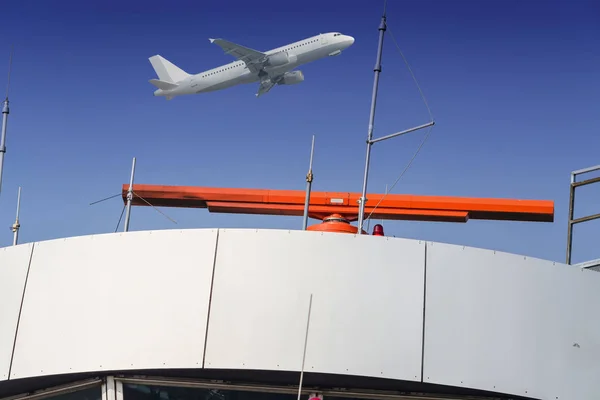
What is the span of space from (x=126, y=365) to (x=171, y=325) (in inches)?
28.0

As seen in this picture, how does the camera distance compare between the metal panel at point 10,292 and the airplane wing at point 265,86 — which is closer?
the metal panel at point 10,292

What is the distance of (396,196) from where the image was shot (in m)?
16.5

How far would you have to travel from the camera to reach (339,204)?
16891 mm

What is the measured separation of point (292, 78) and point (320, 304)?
38202mm

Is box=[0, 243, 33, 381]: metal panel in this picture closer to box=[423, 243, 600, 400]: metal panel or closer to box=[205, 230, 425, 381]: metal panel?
box=[205, 230, 425, 381]: metal panel

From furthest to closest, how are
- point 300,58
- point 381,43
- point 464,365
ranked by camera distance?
point 300,58, point 381,43, point 464,365

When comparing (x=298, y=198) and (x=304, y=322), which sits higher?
(x=298, y=198)

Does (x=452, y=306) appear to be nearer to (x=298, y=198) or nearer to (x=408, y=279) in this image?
(x=408, y=279)

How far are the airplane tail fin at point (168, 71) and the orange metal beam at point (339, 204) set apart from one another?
38.5 metres

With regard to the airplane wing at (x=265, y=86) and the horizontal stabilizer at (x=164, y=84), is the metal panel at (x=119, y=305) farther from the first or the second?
the horizontal stabilizer at (x=164, y=84)

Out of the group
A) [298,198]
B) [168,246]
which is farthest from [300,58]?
[168,246]

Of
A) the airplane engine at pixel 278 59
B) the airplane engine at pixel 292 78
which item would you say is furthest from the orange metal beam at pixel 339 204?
the airplane engine at pixel 292 78

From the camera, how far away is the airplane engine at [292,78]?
1873 inches

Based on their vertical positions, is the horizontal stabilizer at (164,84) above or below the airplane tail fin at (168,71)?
below
